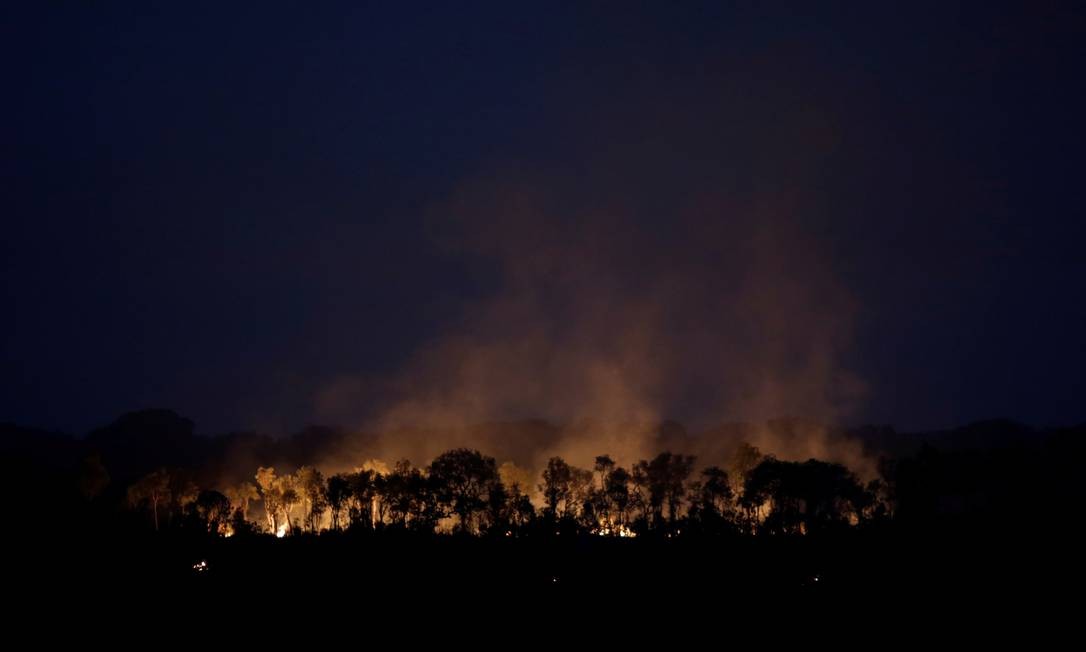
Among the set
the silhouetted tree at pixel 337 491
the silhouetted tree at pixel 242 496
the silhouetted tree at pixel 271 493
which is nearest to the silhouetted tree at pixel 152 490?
the silhouetted tree at pixel 242 496

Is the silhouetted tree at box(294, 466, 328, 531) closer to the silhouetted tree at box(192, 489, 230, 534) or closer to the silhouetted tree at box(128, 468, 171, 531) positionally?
the silhouetted tree at box(192, 489, 230, 534)

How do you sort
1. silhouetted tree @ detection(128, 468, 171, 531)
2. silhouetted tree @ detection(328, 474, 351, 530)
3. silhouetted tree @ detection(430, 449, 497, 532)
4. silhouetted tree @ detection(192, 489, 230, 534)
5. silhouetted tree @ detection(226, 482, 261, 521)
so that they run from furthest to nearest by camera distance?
silhouetted tree @ detection(226, 482, 261, 521), silhouetted tree @ detection(192, 489, 230, 534), silhouetted tree @ detection(128, 468, 171, 531), silhouetted tree @ detection(328, 474, 351, 530), silhouetted tree @ detection(430, 449, 497, 532)

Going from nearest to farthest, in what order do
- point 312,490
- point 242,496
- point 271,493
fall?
point 312,490 → point 271,493 → point 242,496

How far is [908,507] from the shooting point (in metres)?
48.1

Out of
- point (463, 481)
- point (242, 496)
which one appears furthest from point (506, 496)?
point (242, 496)

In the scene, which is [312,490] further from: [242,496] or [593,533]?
[593,533]

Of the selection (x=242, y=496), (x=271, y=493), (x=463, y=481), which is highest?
(x=463, y=481)

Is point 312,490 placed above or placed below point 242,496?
above

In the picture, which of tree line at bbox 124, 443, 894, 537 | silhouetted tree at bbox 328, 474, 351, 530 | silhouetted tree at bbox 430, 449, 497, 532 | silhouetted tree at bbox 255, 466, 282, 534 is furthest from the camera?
silhouetted tree at bbox 255, 466, 282, 534

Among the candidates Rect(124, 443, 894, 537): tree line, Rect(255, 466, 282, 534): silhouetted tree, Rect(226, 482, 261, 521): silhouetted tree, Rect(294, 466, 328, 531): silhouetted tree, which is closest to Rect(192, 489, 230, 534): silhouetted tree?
Rect(124, 443, 894, 537): tree line

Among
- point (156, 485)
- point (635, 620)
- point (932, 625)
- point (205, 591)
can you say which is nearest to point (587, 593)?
point (635, 620)

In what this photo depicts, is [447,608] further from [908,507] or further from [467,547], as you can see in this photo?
[908,507]

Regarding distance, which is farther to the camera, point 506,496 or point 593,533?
point 506,496

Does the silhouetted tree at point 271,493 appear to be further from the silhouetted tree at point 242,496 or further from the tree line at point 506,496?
the silhouetted tree at point 242,496
